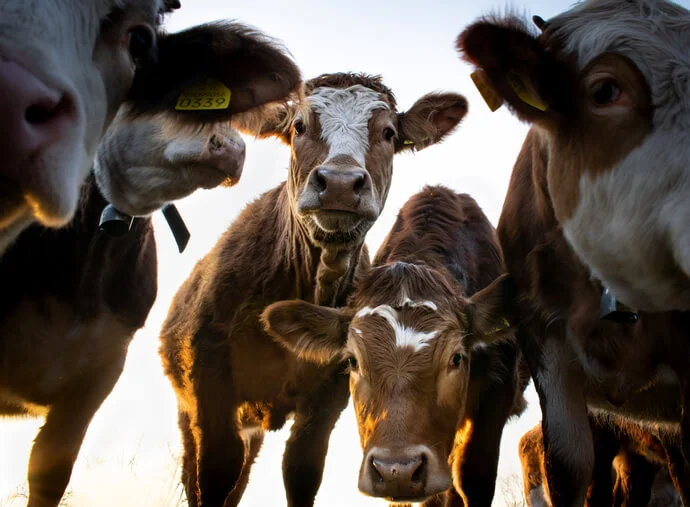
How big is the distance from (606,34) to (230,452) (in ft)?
10.2

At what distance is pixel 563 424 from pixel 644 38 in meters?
1.76

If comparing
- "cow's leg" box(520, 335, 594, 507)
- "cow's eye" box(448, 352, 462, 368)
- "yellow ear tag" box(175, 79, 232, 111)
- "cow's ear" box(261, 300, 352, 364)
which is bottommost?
"cow's leg" box(520, 335, 594, 507)

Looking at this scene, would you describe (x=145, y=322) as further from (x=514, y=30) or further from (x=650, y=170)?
(x=650, y=170)

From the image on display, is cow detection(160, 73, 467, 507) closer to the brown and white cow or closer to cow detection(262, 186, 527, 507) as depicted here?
cow detection(262, 186, 527, 507)

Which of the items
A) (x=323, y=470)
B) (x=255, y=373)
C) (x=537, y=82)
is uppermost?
(x=537, y=82)

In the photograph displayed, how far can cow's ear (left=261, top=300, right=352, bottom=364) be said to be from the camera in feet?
14.5

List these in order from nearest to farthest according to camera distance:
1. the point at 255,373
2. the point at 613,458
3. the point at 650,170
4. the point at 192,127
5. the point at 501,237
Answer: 1. the point at 650,170
2. the point at 192,127
3. the point at 501,237
4. the point at 255,373
5. the point at 613,458

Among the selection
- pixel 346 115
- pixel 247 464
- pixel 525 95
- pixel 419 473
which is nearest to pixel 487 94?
pixel 525 95

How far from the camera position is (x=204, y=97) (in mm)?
3445

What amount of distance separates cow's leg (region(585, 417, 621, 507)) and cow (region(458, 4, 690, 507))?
44.4 inches

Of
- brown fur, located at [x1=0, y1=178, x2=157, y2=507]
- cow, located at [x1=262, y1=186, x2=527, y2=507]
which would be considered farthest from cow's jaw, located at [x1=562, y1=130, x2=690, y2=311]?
Answer: brown fur, located at [x1=0, y1=178, x2=157, y2=507]

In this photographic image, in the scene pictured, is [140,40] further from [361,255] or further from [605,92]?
[361,255]

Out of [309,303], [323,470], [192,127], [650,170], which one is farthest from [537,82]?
[323,470]

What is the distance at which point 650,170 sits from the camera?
2.78 m
